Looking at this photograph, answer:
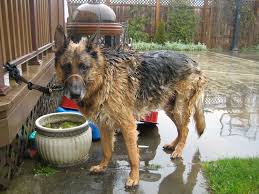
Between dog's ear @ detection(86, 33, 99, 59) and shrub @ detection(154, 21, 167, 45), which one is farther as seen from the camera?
shrub @ detection(154, 21, 167, 45)

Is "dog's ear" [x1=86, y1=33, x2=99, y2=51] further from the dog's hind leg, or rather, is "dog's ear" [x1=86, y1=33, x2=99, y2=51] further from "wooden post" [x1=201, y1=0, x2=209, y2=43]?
"wooden post" [x1=201, y1=0, x2=209, y2=43]

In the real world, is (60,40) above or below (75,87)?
above

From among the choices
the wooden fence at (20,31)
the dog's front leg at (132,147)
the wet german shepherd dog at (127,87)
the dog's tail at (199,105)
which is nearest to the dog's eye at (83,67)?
the wet german shepherd dog at (127,87)

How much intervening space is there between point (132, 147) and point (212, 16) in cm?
1552

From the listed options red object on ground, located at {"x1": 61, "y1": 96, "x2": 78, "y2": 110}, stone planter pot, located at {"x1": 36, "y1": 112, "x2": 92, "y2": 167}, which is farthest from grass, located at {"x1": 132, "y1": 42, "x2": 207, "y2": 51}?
stone planter pot, located at {"x1": 36, "y1": 112, "x2": 92, "y2": 167}

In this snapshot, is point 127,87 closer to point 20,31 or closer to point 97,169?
point 97,169

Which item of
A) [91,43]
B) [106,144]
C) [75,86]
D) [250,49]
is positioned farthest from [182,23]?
[75,86]

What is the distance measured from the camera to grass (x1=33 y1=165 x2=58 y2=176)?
A: 12.3 feet

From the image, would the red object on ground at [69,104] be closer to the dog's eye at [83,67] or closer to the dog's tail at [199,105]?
the dog's tail at [199,105]

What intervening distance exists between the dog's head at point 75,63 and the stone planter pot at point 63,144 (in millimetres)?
797

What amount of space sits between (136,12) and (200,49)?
13.3 feet

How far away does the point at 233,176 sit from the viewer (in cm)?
374

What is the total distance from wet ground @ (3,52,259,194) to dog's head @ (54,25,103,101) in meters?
1.16

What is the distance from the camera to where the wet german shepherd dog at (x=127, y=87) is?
3.11m
